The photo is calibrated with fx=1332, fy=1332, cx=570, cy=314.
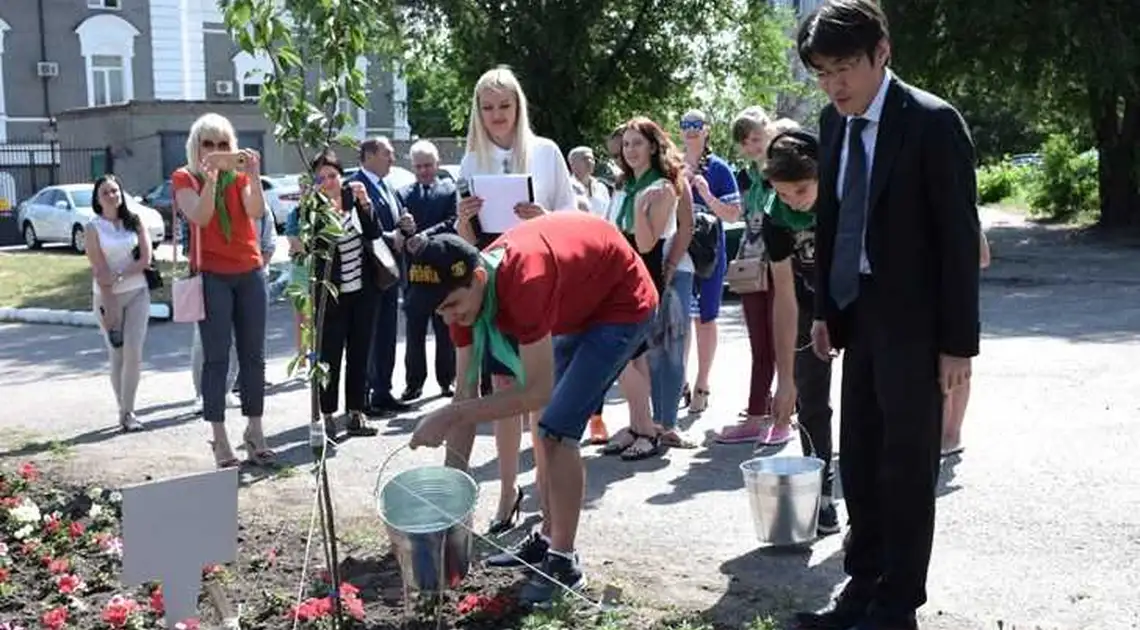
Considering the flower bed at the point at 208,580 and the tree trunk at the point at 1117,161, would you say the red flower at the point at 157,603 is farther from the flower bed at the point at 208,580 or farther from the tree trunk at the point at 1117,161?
the tree trunk at the point at 1117,161

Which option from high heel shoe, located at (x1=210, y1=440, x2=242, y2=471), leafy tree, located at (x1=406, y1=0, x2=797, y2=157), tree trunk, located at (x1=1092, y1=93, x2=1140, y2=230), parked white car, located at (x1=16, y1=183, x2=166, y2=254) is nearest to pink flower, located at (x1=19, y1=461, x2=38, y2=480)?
high heel shoe, located at (x1=210, y1=440, x2=242, y2=471)

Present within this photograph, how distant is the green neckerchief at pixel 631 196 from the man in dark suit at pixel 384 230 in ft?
7.20

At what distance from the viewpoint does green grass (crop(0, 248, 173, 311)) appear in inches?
685

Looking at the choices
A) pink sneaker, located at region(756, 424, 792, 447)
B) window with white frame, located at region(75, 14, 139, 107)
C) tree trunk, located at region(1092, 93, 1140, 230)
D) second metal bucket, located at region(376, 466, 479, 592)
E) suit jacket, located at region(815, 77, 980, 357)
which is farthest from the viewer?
window with white frame, located at region(75, 14, 139, 107)

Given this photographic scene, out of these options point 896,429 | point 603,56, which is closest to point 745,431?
point 896,429

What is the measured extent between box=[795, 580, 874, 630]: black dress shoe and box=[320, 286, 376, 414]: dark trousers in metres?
4.34

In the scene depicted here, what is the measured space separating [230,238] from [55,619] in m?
2.75

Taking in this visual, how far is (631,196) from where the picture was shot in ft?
23.3

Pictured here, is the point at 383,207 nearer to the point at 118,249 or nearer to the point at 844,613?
the point at 118,249

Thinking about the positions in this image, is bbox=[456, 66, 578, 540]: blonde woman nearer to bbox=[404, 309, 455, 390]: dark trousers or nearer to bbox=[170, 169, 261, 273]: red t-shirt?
bbox=[170, 169, 261, 273]: red t-shirt

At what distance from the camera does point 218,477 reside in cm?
421

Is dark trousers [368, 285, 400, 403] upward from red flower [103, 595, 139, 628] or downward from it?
upward

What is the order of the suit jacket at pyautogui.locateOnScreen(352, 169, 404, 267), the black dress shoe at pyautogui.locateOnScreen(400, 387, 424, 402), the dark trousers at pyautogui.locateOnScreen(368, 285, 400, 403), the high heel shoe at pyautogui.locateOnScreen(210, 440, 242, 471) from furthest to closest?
1. the black dress shoe at pyautogui.locateOnScreen(400, 387, 424, 402)
2. the dark trousers at pyautogui.locateOnScreen(368, 285, 400, 403)
3. the suit jacket at pyautogui.locateOnScreen(352, 169, 404, 267)
4. the high heel shoe at pyautogui.locateOnScreen(210, 440, 242, 471)

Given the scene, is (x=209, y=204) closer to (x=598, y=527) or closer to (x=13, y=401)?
(x=598, y=527)
